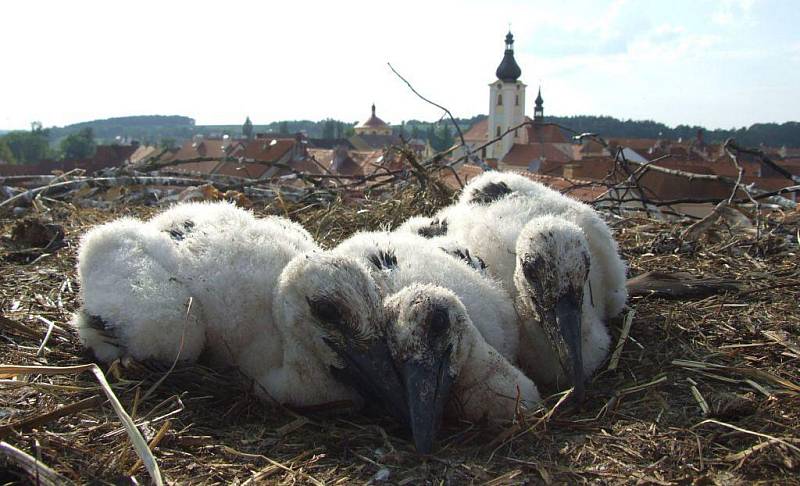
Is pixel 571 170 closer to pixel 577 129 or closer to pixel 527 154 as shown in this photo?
pixel 577 129

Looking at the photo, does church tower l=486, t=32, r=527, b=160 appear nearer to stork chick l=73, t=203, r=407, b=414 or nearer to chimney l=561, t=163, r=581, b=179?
chimney l=561, t=163, r=581, b=179

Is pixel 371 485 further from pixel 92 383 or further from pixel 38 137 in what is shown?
pixel 38 137

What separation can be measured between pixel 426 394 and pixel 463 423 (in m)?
0.41

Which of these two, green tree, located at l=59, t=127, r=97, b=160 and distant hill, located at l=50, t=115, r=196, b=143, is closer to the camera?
green tree, located at l=59, t=127, r=97, b=160

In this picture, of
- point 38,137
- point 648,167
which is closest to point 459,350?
point 648,167

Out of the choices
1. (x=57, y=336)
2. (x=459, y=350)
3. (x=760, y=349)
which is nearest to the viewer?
(x=459, y=350)

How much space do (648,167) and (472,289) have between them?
137 inches

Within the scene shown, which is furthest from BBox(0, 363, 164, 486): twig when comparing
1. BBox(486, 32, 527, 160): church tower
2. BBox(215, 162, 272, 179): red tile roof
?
BBox(486, 32, 527, 160): church tower

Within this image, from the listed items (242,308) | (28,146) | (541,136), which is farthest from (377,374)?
(28,146)

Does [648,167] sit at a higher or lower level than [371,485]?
higher

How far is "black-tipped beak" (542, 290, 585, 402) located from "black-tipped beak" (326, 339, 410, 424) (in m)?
0.81

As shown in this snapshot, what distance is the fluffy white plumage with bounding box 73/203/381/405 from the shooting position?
2.91 meters

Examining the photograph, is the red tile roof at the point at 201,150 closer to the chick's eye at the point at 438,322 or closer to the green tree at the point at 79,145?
the green tree at the point at 79,145

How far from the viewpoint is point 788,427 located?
240cm
